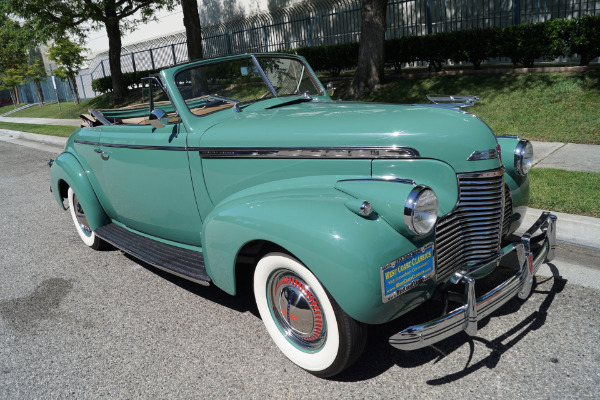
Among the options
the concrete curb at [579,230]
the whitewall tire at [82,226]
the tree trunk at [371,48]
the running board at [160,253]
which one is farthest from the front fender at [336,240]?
the tree trunk at [371,48]

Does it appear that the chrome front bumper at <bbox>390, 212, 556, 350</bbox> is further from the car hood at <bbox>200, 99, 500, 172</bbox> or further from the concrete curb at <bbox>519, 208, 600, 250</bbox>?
the concrete curb at <bbox>519, 208, 600, 250</bbox>

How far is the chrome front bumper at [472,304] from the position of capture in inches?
92.3

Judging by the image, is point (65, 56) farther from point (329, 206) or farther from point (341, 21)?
point (329, 206)

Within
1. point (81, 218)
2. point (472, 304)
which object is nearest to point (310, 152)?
point (472, 304)

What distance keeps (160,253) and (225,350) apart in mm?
1102

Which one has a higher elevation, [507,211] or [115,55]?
[115,55]

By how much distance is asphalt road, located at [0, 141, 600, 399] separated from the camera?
2605 mm

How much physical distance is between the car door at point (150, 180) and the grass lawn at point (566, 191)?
311cm

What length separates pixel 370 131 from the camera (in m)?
2.75

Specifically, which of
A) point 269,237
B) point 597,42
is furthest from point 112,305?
point 597,42

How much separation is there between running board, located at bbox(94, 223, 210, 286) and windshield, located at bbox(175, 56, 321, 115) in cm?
105

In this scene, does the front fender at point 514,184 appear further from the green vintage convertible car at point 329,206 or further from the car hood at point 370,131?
the car hood at point 370,131

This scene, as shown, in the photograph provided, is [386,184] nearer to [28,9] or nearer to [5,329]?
[5,329]

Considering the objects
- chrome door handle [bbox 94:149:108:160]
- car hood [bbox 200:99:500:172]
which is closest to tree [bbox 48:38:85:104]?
chrome door handle [bbox 94:149:108:160]
